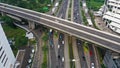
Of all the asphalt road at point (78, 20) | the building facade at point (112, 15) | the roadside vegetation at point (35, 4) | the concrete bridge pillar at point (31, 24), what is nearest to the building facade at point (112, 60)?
the asphalt road at point (78, 20)

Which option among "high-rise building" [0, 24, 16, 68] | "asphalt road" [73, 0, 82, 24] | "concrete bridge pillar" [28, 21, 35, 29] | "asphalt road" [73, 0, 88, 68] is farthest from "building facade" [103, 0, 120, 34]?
"high-rise building" [0, 24, 16, 68]

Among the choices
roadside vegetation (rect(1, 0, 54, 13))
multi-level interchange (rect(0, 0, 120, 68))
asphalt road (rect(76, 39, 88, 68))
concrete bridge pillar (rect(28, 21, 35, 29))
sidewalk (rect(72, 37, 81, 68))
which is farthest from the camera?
roadside vegetation (rect(1, 0, 54, 13))

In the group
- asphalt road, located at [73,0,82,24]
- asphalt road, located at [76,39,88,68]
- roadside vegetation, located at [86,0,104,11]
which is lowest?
asphalt road, located at [76,39,88,68]

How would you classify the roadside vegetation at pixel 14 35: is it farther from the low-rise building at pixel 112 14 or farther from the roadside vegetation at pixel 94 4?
the roadside vegetation at pixel 94 4

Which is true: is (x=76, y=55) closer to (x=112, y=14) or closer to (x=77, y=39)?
(x=77, y=39)

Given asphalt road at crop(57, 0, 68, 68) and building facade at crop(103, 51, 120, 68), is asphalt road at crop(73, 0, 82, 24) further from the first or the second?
building facade at crop(103, 51, 120, 68)
